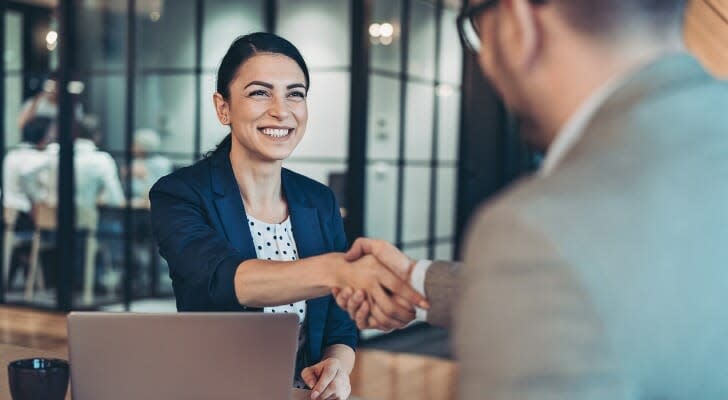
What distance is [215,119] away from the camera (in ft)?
18.0

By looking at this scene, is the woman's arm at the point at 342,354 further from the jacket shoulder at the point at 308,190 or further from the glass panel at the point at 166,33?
the glass panel at the point at 166,33

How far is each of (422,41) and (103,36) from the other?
2.32m

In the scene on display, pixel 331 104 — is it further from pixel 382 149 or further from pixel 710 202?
pixel 710 202

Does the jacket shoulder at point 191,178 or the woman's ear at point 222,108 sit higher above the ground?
the woman's ear at point 222,108

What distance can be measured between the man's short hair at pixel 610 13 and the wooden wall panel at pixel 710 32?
14.1ft

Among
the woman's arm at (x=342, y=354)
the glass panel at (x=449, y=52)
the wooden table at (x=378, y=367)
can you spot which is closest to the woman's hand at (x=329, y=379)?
the woman's arm at (x=342, y=354)

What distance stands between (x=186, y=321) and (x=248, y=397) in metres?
0.15

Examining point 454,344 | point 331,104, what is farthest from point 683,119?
point 331,104

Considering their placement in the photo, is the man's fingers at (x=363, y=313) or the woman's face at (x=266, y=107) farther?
the woman's face at (x=266, y=107)

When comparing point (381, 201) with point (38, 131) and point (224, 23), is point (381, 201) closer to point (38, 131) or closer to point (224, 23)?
point (224, 23)

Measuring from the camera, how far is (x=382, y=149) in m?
5.48

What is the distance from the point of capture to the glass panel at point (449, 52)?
609 centimetres

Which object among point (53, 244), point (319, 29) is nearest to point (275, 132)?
point (319, 29)

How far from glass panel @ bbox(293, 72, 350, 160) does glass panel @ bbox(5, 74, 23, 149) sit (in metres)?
2.62
